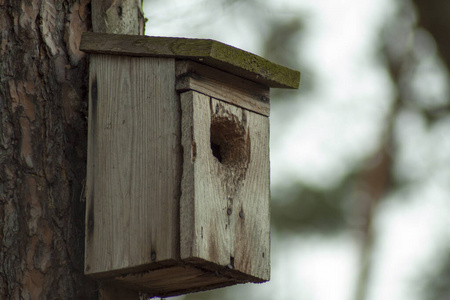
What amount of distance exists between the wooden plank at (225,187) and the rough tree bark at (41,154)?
37 cm

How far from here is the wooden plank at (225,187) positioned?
6.56ft

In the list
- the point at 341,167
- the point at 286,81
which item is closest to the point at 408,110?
the point at 341,167

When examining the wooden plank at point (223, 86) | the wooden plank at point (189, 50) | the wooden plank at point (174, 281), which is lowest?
the wooden plank at point (174, 281)

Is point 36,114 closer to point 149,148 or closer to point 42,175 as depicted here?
point 42,175

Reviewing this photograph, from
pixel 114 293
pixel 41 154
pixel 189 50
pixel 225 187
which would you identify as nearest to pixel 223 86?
pixel 189 50

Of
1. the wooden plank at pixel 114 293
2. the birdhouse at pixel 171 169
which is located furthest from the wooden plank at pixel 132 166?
the wooden plank at pixel 114 293

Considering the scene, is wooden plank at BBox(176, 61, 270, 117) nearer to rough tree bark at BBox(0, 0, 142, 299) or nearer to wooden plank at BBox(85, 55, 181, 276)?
wooden plank at BBox(85, 55, 181, 276)

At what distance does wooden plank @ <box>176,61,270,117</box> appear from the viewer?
2.10 m

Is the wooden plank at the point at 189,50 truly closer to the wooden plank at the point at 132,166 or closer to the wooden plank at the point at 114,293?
the wooden plank at the point at 132,166

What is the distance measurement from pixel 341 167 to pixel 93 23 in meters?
5.66

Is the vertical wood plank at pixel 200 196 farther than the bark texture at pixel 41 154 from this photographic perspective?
No

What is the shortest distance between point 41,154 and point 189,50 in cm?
50

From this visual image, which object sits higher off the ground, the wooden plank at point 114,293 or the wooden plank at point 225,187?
the wooden plank at point 225,187

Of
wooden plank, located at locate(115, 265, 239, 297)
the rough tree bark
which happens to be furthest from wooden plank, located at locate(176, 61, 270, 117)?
wooden plank, located at locate(115, 265, 239, 297)
